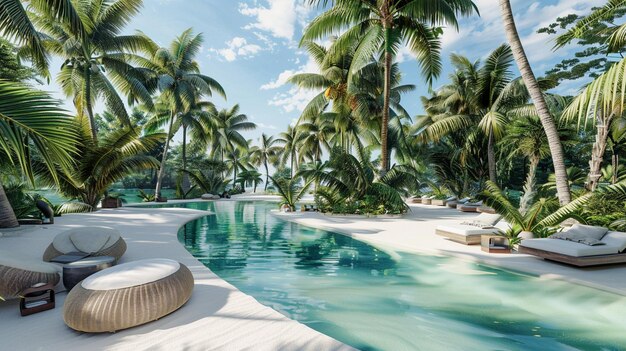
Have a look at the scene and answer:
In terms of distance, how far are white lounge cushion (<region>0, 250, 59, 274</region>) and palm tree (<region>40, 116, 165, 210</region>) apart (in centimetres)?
1056

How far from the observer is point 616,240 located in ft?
18.1

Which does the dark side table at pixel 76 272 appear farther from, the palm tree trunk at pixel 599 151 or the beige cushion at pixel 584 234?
the palm tree trunk at pixel 599 151

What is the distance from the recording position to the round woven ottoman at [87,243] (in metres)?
4.56

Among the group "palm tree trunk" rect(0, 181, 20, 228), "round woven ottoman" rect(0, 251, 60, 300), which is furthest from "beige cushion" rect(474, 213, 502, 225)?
"palm tree trunk" rect(0, 181, 20, 228)

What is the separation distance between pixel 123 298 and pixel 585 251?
7.36 meters

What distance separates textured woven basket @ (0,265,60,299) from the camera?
314 cm

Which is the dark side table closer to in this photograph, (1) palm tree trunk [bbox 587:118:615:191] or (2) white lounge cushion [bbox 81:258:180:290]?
(2) white lounge cushion [bbox 81:258:180:290]

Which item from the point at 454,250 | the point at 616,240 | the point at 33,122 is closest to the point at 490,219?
the point at 454,250

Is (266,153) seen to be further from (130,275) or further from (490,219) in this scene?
(130,275)

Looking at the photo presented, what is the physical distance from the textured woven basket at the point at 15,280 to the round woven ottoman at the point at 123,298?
0.88 metres

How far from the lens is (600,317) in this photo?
372cm

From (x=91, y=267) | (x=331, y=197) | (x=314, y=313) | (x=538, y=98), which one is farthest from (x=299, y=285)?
(x=331, y=197)

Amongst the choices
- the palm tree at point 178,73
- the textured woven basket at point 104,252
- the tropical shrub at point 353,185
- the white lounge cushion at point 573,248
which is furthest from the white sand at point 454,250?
the palm tree at point 178,73

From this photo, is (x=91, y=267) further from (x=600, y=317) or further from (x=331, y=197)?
(x=331, y=197)
